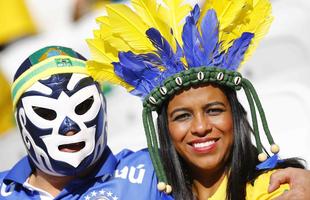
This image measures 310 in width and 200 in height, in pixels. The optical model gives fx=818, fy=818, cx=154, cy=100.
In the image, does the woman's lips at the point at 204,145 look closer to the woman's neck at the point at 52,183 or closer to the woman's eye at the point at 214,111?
the woman's eye at the point at 214,111

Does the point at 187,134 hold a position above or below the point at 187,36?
below

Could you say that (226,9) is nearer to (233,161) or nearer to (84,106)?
(233,161)

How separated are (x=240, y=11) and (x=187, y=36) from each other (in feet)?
0.72

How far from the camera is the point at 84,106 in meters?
3.14

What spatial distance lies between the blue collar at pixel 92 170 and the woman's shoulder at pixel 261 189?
22.7 inches

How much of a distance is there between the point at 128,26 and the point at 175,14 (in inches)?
7.0

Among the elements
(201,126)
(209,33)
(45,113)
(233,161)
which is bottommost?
(233,161)

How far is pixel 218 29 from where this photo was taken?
116 inches

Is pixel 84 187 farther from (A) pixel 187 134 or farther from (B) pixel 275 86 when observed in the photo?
(B) pixel 275 86

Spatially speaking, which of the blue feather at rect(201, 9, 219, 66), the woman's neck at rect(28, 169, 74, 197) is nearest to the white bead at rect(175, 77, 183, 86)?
the blue feather at rect(201, 9, 219, 66)

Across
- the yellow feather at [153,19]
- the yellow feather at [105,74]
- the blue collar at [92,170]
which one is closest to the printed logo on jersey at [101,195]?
the blue collar at [92,170]

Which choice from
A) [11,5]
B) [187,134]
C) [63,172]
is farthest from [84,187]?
[11,5]

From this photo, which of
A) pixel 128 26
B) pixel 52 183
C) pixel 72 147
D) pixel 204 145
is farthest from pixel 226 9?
pixel 52 183

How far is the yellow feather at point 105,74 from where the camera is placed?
3098mm
